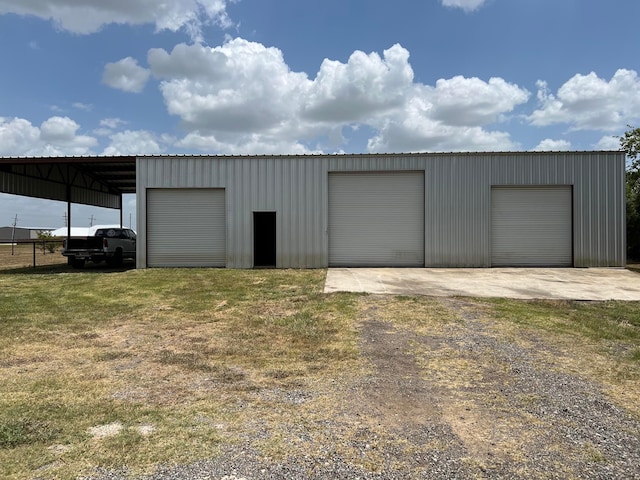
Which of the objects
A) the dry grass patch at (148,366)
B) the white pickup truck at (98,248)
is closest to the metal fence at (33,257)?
the white pickup truck at (98,248)

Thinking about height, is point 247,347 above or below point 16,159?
below

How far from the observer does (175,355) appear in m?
5.94

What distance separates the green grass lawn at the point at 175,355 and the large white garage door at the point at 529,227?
7.33 m

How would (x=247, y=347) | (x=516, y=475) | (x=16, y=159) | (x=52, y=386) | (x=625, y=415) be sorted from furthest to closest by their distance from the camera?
(x=16, y=159), (x=247, y=347), (x=52, y=386), (x=625, y=415), (x=516, y=475)

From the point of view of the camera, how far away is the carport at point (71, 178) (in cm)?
1661

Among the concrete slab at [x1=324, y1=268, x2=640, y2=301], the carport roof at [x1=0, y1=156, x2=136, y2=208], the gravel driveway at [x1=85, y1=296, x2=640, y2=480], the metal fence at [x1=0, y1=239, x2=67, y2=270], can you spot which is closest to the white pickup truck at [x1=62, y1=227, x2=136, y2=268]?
the metal fence at [x1=0, y1=239, x2=67, y2=270]

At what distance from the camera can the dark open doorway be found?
704 inches

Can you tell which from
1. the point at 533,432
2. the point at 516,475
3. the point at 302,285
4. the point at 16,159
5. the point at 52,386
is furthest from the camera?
the point at 16,159

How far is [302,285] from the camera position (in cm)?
1221

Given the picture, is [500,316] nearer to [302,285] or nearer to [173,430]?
[302,285]

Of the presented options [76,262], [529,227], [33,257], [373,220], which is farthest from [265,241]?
[33,257]

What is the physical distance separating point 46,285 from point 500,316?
12467 mm

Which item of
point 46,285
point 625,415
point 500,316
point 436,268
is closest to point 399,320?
point 500,316

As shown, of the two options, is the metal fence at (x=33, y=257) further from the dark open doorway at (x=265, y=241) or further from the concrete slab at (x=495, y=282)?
the concrete slab at (x=495, y=282)
